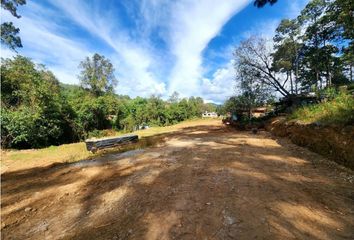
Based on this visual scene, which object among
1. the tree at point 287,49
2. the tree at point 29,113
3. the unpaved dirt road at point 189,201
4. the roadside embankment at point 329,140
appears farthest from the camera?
the tree at point 287,49

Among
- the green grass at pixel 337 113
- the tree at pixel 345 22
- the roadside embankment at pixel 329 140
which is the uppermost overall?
the tree at pixel 345 22

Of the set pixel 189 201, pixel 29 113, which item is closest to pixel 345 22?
pixel 189 201

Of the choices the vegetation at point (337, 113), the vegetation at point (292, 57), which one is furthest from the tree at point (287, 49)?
the vegetation at point (337, 113)

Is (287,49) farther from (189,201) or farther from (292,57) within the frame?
(189,201)

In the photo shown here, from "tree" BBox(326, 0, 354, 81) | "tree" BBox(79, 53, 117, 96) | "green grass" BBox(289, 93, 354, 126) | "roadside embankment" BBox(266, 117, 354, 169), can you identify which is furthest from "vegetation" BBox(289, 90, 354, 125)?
"tree" BBox(79, 53, 117, 96)

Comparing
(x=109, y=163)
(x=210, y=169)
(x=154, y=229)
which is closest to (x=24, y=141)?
(x=109, y=163)

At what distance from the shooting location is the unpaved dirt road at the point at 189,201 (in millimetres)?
2678

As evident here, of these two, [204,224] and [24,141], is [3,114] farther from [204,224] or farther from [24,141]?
[204,224]

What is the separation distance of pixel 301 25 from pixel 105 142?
20.6 metres

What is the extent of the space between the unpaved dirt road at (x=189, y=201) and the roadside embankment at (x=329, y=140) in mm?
296

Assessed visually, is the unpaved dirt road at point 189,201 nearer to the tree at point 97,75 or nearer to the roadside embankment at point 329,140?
the roadside embankment at point 329,140

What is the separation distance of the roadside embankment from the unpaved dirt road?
30 cm

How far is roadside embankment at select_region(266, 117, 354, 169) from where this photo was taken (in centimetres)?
483

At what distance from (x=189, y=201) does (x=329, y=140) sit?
15.0 ft
